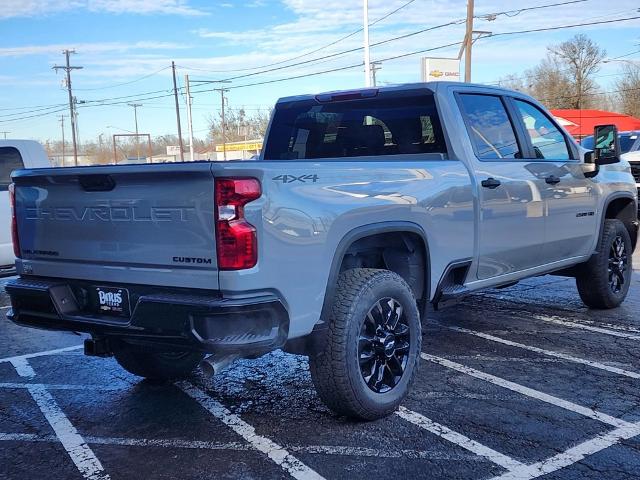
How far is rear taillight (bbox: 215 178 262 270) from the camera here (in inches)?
123

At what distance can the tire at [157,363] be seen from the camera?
15.2 ft

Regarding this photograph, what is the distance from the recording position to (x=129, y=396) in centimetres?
455

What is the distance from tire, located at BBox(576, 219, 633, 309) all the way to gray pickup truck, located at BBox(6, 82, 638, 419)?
3.12ft

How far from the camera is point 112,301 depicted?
3.57 metres

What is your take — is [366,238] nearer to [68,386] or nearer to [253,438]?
[253,438]

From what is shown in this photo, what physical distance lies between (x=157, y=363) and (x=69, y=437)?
941 mm

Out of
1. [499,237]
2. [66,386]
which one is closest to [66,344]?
[66,386]

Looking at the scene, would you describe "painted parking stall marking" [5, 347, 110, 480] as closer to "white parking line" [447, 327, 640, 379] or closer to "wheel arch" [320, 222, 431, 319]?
"wheel arch" [320, 222, 431, 319]

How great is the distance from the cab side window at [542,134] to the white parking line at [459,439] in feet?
8.55

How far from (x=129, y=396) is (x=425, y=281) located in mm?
2153

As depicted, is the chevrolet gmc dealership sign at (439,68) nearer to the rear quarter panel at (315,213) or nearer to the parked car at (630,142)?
the parked car at (630,142)

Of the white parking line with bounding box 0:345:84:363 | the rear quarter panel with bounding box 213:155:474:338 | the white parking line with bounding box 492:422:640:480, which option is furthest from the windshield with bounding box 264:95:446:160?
the white parking line with bounding box 0:345:84:363

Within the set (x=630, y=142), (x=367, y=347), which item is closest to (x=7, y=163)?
(x=367, y=347)

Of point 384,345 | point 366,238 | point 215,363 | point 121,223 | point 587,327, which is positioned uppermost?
point 121,223
